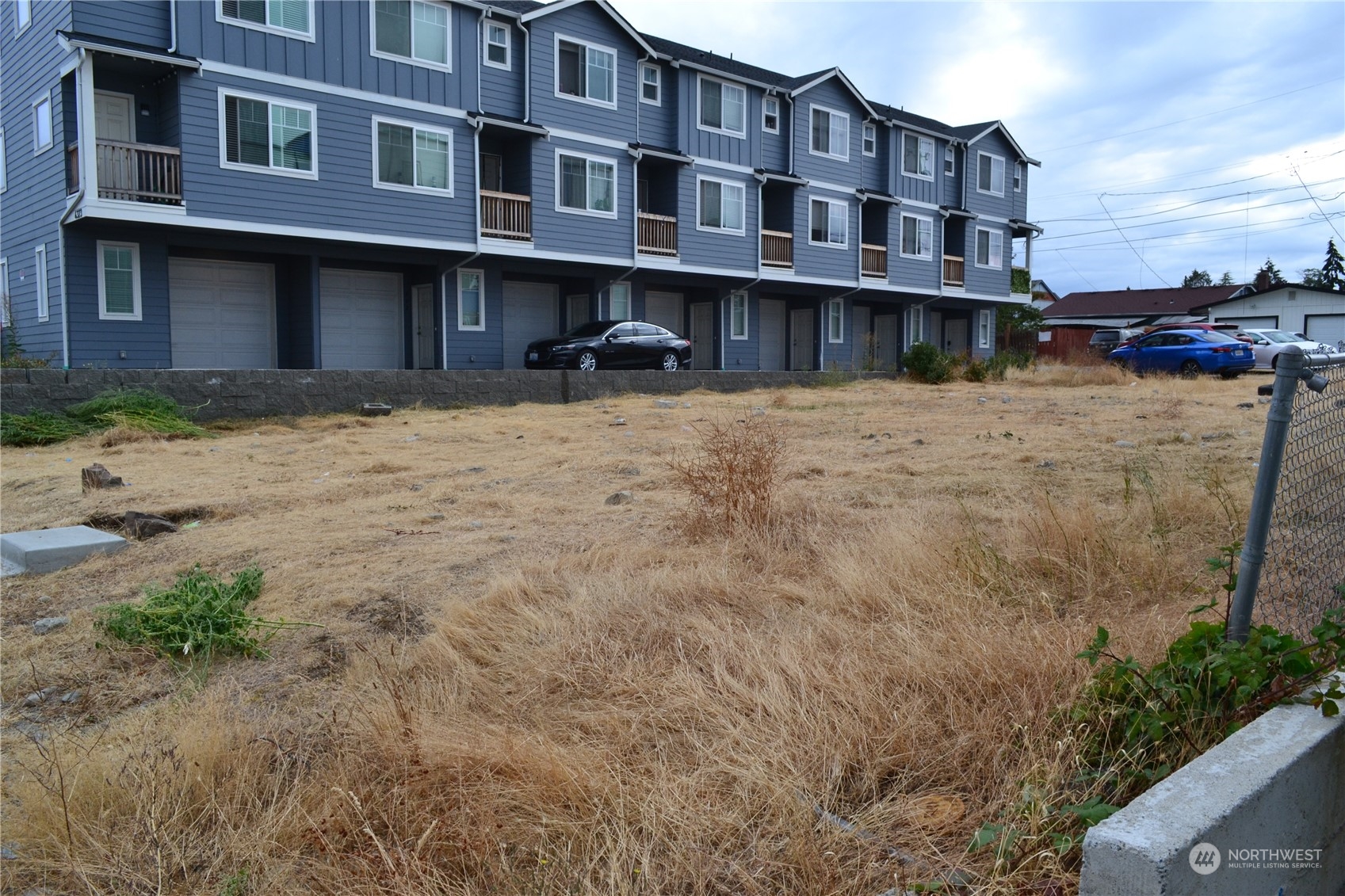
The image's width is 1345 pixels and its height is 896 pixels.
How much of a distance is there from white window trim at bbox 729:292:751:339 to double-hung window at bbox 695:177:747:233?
2357 mm

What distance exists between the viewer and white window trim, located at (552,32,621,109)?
23625 millimetres

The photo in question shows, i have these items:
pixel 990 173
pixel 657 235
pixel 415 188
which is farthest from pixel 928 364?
pixel 990 173

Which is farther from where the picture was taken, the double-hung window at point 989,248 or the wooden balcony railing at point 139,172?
the double-hung window at point 989,248

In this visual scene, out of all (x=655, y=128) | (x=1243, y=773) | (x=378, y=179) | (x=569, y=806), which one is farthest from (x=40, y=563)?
(x=655, y=128)

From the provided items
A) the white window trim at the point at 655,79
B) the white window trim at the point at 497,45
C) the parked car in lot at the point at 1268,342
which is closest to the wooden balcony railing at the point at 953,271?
the parked car in lot at the point at 1268,342

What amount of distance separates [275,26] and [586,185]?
779 centimetres

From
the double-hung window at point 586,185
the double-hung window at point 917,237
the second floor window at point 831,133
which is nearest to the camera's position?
the double-hung window at point 586,185

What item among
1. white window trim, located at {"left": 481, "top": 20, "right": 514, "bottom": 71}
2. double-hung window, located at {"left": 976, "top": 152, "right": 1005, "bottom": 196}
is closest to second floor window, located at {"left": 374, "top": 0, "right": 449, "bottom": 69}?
white window trim, located at {"left": 481, "top": 20, "right": 514, "bottom": 71}

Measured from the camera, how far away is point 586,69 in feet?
79.7

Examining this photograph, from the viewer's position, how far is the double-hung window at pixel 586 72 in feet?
78.2

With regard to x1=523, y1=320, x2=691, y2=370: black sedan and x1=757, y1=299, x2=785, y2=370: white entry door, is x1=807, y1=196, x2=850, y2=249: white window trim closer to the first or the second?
x1=757, y1=299, x2=785, y2=370: white entry door

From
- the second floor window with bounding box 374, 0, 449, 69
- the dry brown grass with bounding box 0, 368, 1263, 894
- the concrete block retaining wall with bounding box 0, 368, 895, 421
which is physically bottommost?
the dry brown grass with bounding box 0, 368, 1263, 894

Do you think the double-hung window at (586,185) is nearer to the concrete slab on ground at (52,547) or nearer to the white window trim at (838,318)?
the white window trim at (838,318)

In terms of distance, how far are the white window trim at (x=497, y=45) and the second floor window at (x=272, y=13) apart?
4156mm
